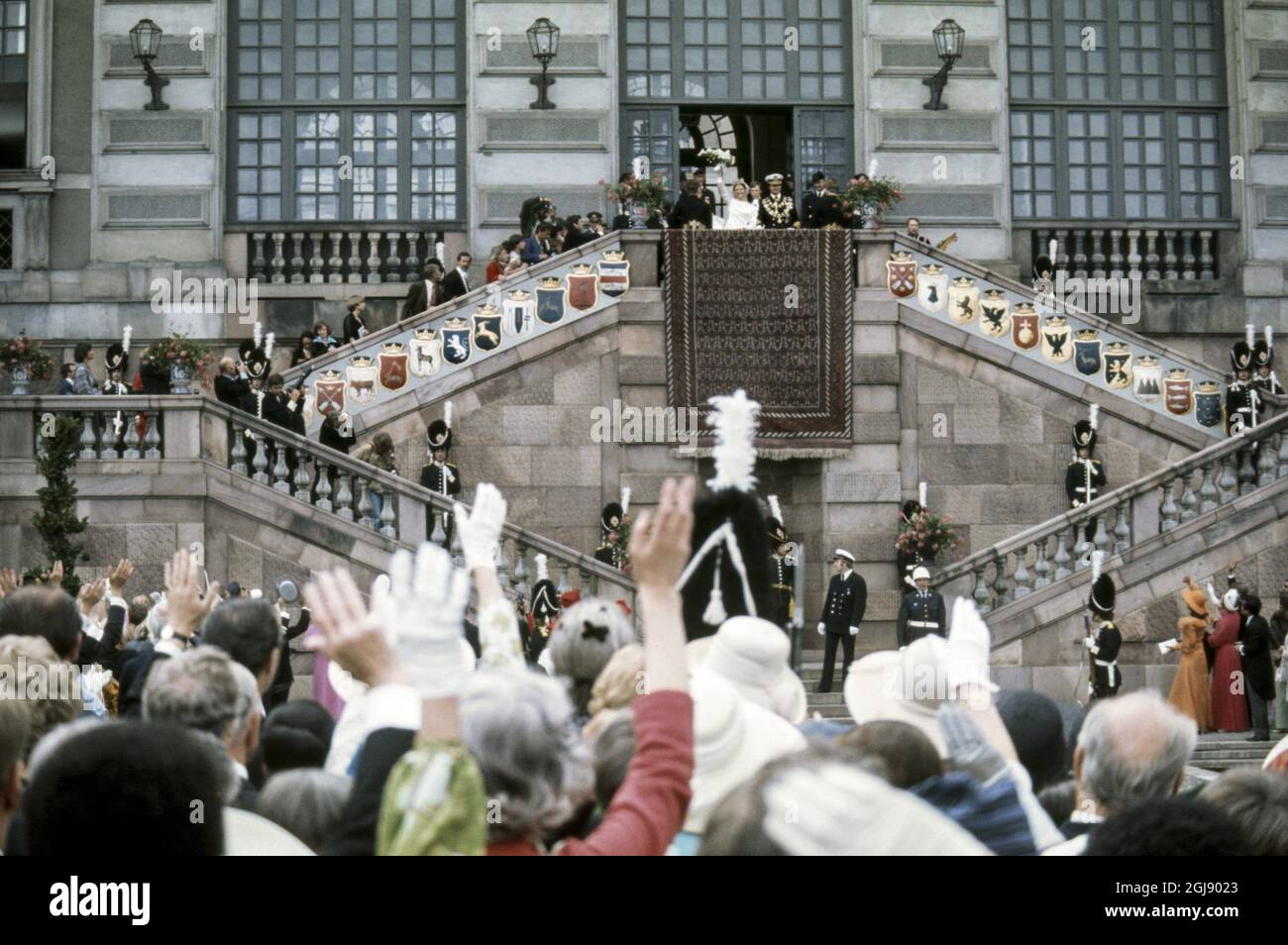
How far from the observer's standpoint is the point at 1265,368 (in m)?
24.8

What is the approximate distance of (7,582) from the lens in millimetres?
11398

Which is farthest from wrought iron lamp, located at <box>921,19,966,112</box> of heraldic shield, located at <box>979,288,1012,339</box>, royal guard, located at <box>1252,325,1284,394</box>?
royal guard, located at <box>1252,325,1284,394</box>

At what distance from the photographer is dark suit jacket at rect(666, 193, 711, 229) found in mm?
24688

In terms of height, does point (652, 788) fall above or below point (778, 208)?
below

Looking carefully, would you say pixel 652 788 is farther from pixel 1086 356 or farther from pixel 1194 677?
pixel 1086 356

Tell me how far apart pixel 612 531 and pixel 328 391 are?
356 cm

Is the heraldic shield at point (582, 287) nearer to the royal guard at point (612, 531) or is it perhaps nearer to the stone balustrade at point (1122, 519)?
the royal guard at point (612, 531)

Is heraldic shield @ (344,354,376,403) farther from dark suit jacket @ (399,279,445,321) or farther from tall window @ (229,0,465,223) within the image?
tall window @ (229,0,465,223)

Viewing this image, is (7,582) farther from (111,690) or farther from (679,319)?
(679,319)

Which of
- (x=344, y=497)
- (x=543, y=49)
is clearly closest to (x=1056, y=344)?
(x=543, y=49)

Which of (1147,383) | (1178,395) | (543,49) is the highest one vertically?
(543,49)

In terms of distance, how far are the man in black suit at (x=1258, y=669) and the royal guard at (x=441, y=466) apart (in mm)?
7970

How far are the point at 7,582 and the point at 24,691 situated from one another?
18.5 ft
